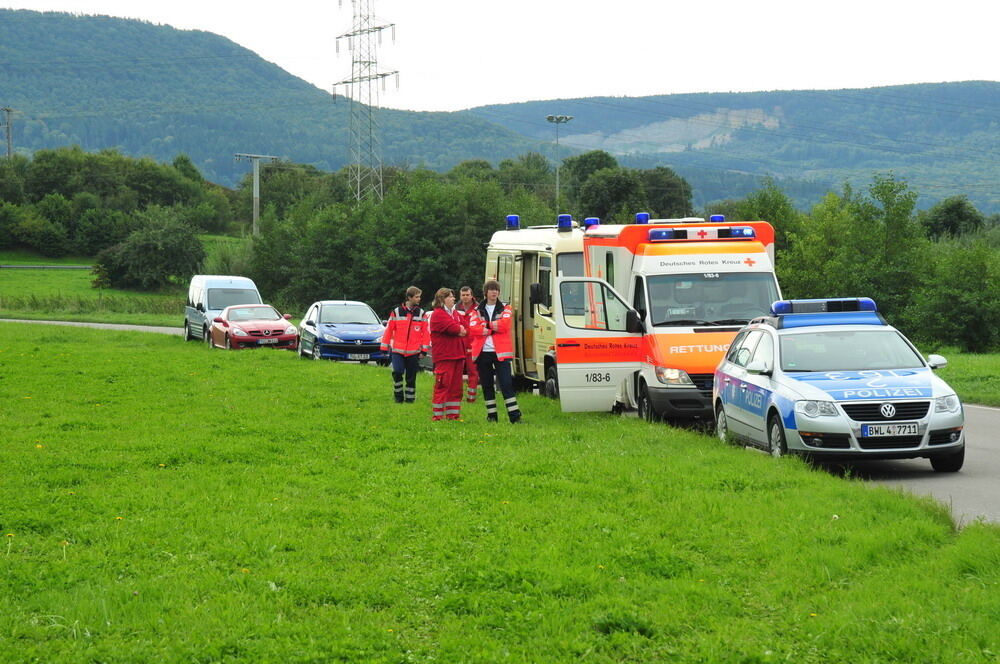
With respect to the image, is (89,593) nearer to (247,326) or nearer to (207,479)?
(207,479)

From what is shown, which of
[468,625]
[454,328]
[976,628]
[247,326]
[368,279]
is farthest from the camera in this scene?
[368,279]

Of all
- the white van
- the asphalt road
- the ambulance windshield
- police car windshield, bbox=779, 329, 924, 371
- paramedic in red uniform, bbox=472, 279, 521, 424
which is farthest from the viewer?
the white van

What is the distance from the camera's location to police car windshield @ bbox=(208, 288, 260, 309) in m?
34.2

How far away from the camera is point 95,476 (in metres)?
10.9

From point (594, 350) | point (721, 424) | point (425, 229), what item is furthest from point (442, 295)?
point (425, 229)

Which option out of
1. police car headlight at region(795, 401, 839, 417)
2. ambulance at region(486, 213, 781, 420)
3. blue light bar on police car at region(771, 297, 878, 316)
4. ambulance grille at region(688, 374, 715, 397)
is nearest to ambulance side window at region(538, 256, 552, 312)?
ambulance at region(486, 213, 781, 420)

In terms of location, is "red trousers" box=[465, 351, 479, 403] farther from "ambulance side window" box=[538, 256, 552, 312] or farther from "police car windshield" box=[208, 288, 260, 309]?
"police car windshield" box=[208, 288, 260, 309]

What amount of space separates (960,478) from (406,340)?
8.86 metres

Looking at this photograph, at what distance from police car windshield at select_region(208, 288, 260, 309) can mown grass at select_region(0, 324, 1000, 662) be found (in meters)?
20.6

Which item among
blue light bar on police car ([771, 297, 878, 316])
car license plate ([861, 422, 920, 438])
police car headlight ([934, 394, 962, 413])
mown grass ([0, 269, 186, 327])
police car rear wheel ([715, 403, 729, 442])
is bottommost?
mown grass ([0, 269, 186, 327])

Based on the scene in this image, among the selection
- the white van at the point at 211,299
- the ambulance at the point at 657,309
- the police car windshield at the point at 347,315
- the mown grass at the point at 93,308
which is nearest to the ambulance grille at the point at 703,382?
the ambulance at the point at 657,309

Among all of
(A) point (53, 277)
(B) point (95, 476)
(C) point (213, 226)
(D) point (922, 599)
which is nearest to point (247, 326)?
(B) point (95, 476)

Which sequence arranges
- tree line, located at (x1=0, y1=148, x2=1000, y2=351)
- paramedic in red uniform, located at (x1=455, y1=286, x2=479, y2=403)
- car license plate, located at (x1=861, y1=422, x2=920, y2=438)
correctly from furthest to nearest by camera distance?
tree line, located at (x1=0, y1=148, x2=1000, y2=351), paramedic in red uniform, located at (x1=455, y1=286, x2=479, y2=403), car license plate, located at (x1=861, y1=422, x2=920, y2=438)

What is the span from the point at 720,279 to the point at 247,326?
17.4 metres
